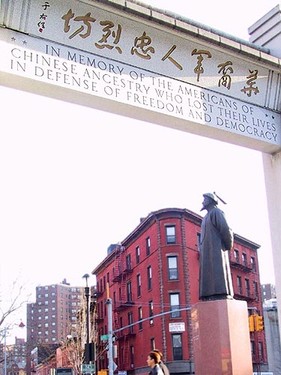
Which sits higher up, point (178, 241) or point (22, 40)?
point (178, 241)

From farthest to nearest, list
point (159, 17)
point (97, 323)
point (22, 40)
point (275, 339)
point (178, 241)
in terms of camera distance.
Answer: point (97, 323) < point (178, 241) < point (275, 339) < point (159, 17) < point (22, 40)

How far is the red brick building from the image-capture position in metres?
39.9

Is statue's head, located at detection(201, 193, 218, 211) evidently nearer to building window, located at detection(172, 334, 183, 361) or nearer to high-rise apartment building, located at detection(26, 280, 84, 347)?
building window, located at detection(172, 334, 183, 361)

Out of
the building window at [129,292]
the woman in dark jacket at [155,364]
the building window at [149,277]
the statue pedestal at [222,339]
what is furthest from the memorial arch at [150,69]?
the building window at [129,292]

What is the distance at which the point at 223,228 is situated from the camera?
368 inches

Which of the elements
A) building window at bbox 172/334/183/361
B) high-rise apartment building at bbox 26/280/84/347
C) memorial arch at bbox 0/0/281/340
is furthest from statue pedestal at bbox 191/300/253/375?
high-rise apartment building at bbox 26/280/84/347

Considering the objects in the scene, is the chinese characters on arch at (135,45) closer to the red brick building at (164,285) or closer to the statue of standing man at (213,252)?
the statue of standing man at (213,252)

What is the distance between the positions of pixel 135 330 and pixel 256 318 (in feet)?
100

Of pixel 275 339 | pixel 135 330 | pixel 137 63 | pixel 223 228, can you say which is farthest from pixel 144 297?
pixel 137 63

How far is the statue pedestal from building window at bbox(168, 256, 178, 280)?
109 feet

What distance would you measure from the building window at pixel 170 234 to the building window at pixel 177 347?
686 centimetres

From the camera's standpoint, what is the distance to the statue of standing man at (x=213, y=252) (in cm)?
898

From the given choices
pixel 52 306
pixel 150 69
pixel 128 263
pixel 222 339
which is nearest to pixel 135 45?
pixel 150 69

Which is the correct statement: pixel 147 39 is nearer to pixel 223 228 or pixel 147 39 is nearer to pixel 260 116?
pixel 260 116
